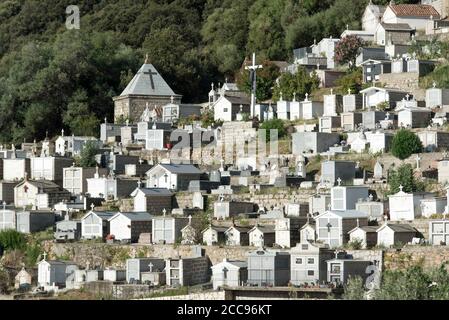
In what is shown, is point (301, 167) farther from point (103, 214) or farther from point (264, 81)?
point (264, 81)

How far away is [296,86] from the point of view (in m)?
69.8

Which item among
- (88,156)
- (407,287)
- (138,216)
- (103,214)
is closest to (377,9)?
(88,156)

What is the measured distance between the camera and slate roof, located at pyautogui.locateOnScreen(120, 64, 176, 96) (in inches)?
2940

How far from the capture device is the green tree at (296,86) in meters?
69.4

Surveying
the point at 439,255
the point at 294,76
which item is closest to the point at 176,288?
the point at 439,255

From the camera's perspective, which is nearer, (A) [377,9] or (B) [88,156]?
(B) [88,156]

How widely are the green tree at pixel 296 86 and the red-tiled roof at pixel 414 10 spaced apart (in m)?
6.71

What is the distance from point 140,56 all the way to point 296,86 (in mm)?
14450

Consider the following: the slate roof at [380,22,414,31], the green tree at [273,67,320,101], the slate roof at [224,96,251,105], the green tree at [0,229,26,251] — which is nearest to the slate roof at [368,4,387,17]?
the slate roof at [380,22,414,31]

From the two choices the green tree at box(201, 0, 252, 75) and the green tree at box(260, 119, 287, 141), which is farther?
the green tree at box(201, 0, 252, 75)

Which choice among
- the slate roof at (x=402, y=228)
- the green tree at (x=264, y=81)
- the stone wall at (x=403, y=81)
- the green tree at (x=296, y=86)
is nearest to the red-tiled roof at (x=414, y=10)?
the green tree at (x=264, y=81)

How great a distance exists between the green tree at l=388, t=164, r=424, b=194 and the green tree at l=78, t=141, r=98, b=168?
14.5 m

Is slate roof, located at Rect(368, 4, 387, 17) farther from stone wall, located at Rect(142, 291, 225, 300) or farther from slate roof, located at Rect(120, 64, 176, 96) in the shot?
stone wall, located at Rect(142, 291, 225, 300)

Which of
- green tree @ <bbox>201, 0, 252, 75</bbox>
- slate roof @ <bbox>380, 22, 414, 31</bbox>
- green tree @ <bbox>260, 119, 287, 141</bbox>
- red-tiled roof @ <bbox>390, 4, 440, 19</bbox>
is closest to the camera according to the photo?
green tree @ <bbox>260, 119, 287, 141</bbox>
